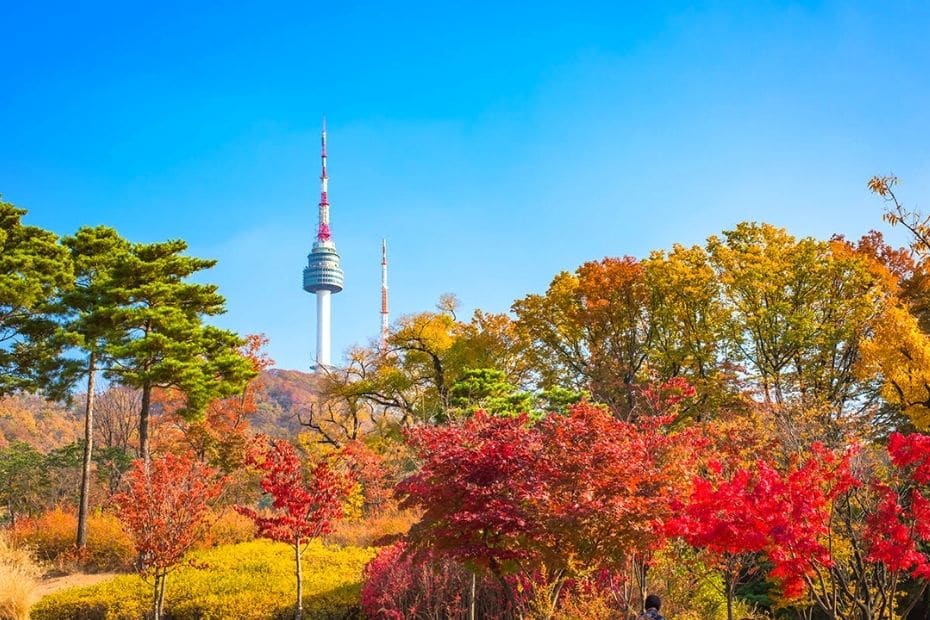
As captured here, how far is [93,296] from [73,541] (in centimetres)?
705

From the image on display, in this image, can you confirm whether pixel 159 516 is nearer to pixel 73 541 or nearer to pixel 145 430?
pixel 73 541

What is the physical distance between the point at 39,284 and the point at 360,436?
638 inches

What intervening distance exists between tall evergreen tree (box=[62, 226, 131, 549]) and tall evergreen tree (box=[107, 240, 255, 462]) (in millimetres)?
261

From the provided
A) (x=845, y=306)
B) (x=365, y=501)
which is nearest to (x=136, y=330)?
(x=365, y=501)

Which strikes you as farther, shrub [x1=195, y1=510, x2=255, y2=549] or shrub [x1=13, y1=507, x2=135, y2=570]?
shrub [x1=13, y1=507, x2=135, y2=570]

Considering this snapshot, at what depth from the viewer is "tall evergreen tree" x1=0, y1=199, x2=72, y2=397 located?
21.4 metres

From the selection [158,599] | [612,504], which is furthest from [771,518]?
[158,599]

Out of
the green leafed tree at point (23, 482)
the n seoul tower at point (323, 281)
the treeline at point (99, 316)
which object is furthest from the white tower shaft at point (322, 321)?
the treeline at point (99, 316)

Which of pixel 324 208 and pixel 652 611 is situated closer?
pixel 652 611

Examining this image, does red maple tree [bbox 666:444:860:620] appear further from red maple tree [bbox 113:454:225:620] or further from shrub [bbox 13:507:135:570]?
shrub [bbox 13:507:135:570]

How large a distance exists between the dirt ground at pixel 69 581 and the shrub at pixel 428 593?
8370 millimetres

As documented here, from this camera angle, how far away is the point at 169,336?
2247 centimetres

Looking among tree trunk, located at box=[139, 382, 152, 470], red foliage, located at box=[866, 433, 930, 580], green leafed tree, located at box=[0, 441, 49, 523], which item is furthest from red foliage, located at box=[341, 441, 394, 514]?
red foliage, located at box=[866, 433, 930, 580]

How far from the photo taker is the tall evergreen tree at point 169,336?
21.7 meters
